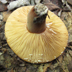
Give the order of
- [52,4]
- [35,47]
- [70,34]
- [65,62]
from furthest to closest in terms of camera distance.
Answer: [52,4]
[70,34]
[65,62]
[35,47]

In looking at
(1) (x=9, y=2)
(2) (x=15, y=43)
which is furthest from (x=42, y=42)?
(1) (x=9, y=2)

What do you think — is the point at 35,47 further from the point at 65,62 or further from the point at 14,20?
the point at 65,62

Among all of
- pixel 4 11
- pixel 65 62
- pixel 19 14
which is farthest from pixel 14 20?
pixel 65 62

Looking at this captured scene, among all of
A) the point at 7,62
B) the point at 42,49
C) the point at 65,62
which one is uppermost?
the point at 42,49

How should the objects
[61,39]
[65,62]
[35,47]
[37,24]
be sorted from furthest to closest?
[65,62]
[61,39]
[35,47]
[37,24]

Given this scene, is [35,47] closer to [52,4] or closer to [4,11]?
[4,11]

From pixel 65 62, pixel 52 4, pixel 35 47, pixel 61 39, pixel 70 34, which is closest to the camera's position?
pixel 35 47

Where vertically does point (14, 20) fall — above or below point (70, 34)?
above

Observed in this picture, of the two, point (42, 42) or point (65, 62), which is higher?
point (42, 42)

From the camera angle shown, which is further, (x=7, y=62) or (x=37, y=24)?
(x=7, y=62)
